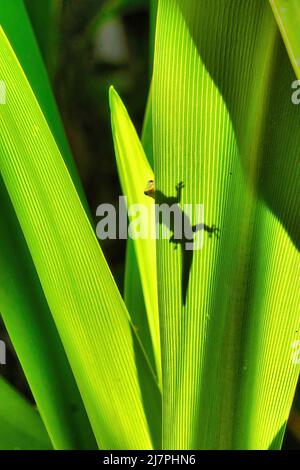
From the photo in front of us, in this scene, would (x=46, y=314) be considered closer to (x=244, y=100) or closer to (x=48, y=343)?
(x=48, y=343)

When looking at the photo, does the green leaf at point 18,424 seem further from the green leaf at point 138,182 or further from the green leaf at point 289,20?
the green leaf at point 289,20

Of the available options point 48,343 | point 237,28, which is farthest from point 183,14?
point 48,343

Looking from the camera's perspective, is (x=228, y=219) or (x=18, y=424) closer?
(x=228, y=219)

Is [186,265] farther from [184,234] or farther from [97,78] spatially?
[97,78]

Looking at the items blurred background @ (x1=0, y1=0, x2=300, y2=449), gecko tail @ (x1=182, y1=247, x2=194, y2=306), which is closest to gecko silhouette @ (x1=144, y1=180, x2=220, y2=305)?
gecko tail @ (x1=182, y1=247, x2=194, y2=306)

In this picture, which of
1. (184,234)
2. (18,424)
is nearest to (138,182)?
(184,234)

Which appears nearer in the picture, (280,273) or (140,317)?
(280,273)
